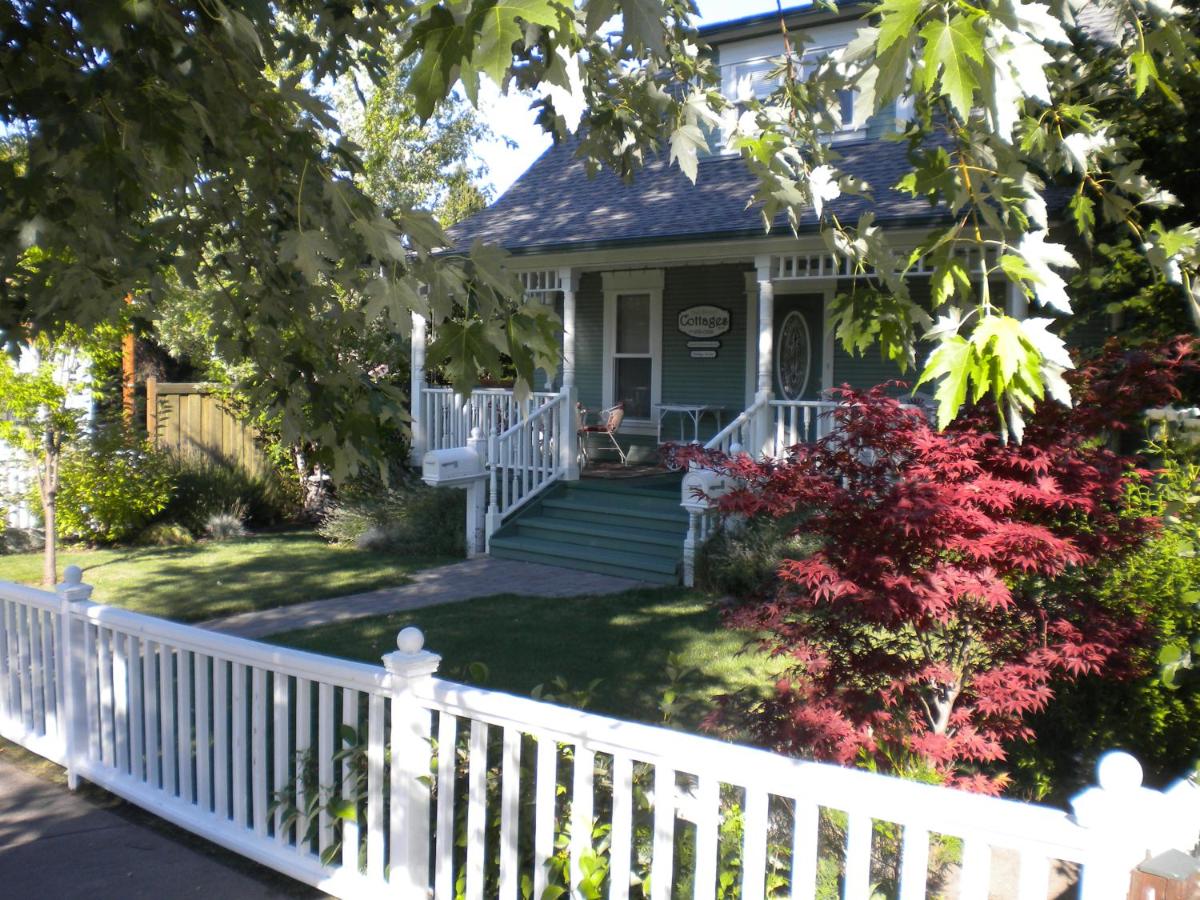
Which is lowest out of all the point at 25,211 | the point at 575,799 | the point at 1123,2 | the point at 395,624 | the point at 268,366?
the point at 395,624

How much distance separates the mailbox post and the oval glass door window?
13.3ft

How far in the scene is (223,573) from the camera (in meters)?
11.1

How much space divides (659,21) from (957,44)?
72 cm

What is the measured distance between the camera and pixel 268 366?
15.6 feet

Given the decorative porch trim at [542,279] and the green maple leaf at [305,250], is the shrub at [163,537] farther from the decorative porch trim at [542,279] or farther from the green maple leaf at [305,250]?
the green maple leaf at [305,250]

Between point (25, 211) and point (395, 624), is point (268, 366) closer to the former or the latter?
point (25, 211)

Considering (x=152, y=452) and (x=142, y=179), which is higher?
(x=142, y=179)

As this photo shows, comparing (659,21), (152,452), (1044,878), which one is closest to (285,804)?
(1044,878)

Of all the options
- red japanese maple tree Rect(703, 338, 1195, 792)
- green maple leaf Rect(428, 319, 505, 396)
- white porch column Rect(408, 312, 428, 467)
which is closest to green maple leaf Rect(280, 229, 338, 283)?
green maple leaf Rect(428, 319, 505, 396)

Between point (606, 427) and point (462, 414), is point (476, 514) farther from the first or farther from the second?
point (606, 427)

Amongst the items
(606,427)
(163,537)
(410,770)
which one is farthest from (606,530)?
(410,770)

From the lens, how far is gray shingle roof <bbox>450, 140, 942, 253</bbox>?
11.3 m

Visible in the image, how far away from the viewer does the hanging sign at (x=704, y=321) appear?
14242mm

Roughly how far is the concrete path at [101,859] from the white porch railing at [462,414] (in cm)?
789
